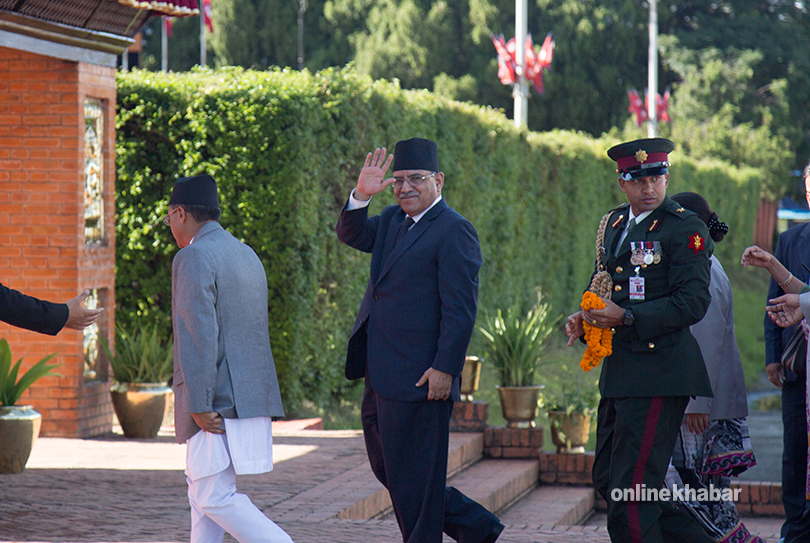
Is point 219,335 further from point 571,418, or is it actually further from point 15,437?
point 571,418

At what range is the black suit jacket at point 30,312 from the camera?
431cm

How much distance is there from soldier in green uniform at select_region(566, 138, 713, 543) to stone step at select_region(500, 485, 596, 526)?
2632 millimetres

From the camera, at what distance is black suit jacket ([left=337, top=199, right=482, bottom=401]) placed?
175 inches

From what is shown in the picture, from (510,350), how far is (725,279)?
3.48m

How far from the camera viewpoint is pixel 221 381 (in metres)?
4.22

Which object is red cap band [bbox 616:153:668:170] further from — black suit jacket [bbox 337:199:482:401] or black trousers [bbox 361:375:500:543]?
black trousers [bbox 361:375:500:543]

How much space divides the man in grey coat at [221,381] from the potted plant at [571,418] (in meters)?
4.63

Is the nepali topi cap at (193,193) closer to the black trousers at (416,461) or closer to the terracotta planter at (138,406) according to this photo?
the black trousers at (416,461)

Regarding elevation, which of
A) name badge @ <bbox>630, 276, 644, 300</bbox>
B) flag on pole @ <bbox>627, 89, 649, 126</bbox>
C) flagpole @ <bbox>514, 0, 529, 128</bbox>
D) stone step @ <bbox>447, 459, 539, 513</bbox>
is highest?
flag on pole @ <bbox>627, 89, 649, 126</bbox>

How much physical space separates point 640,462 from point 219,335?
1.87 metres

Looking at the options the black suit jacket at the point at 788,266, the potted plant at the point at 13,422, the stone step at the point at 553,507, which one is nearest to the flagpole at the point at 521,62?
the stone step at the point at 553,507

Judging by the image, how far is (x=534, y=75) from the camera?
23.9 m

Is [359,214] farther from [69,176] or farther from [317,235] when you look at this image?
[317,235]

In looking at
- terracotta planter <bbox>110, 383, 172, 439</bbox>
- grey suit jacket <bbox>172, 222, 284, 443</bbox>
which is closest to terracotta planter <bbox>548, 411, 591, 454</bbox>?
terracotta planter <bbox>110, 383, 172, 439</bbox>
